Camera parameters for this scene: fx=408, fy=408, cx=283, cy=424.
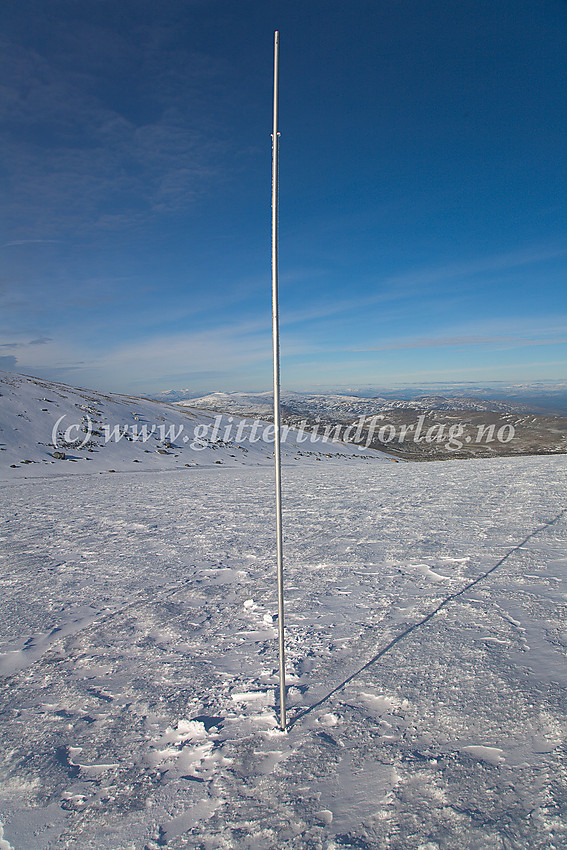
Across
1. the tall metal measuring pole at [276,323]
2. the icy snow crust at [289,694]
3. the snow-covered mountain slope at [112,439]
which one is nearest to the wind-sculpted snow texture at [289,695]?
the icy snow crust at [289,694]

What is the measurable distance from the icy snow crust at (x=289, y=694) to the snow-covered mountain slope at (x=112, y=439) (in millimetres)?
14649

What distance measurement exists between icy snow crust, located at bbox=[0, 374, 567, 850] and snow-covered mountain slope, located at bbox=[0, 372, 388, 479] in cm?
1465

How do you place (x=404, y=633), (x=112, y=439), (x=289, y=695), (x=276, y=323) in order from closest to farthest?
(x=276, y=323)
(x=289, y=695)
(x=404, y=633)
(x=112, y=439)

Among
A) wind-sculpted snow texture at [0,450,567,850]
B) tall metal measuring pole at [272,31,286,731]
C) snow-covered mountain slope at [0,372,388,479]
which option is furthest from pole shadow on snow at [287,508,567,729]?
snow-covered mountain slope at [0,372,388,479]

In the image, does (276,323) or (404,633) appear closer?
(276,323)

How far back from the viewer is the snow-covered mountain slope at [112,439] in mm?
20188

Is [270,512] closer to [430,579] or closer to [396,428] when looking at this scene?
[430,579]

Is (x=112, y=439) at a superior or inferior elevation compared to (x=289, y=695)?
inferior

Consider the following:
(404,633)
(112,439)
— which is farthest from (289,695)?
(112,439)

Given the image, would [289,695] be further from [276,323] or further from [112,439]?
[112,439]

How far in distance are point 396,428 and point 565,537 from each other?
114 metres

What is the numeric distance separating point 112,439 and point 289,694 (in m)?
24.1

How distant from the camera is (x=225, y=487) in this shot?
13703mm

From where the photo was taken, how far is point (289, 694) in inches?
128
